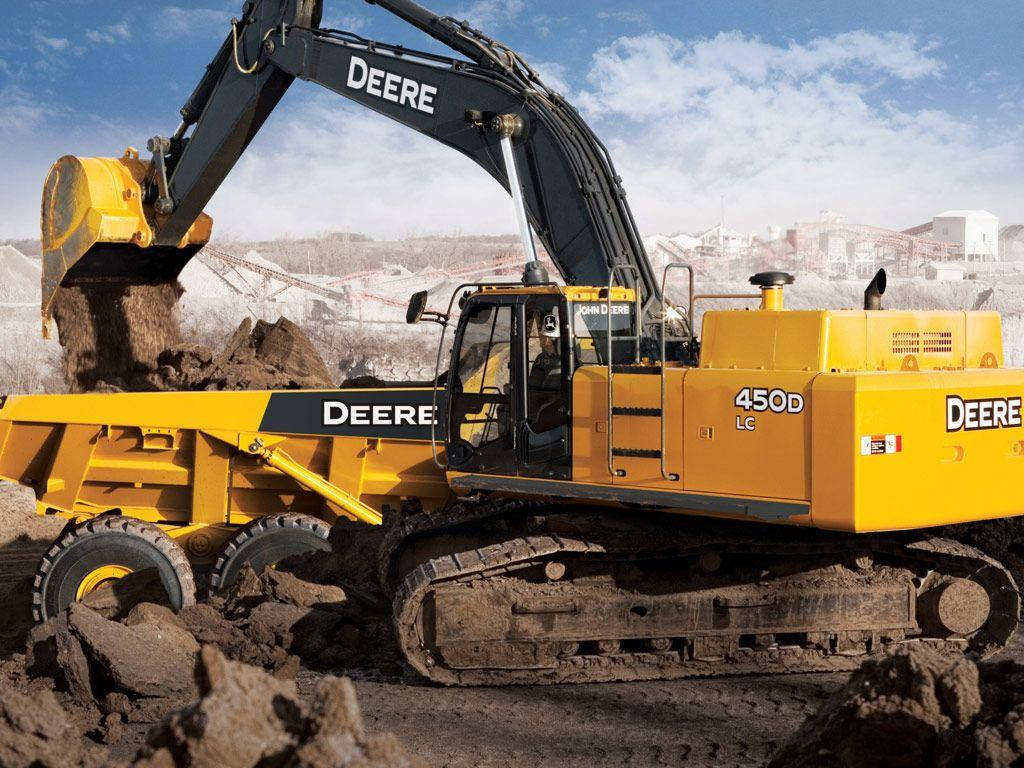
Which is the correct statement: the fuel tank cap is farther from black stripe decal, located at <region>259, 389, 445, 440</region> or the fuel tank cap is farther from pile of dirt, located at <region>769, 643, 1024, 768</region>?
black stripe decal, located at <region>259, 389, 445, 440</region>

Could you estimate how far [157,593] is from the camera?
8484 millimetres

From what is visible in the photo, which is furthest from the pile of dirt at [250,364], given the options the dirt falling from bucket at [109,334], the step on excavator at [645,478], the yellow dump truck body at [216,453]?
the step on excavator at [645,478]

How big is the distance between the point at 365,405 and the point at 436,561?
8.82ft

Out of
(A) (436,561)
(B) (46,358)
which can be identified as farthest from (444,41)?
(B) (46,358)

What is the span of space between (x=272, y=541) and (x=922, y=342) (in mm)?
4821

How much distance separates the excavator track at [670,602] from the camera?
22.2 feet

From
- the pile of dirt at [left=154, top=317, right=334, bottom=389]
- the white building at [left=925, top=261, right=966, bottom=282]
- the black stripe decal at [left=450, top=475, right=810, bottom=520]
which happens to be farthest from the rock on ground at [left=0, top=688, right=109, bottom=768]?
the white building at [left=925, top=261, right=966, bottom=282]

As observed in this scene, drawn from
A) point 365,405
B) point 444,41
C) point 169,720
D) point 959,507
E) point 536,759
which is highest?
point 444,41

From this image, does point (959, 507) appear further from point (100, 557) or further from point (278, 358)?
point (278, 358)

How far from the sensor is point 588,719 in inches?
248

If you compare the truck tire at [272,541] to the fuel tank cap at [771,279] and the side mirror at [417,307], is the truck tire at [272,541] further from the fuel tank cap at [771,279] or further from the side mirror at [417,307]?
the fuel tank cap at [771,279]

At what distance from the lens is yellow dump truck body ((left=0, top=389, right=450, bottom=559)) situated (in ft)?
30.3

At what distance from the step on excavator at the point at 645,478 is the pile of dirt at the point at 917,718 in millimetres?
1506

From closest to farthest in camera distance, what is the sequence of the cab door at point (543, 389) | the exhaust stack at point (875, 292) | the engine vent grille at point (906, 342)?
the engine vent grille at point (906, 342), the exhaust stack at point (875, 292), the cab door at point (543, 389)
